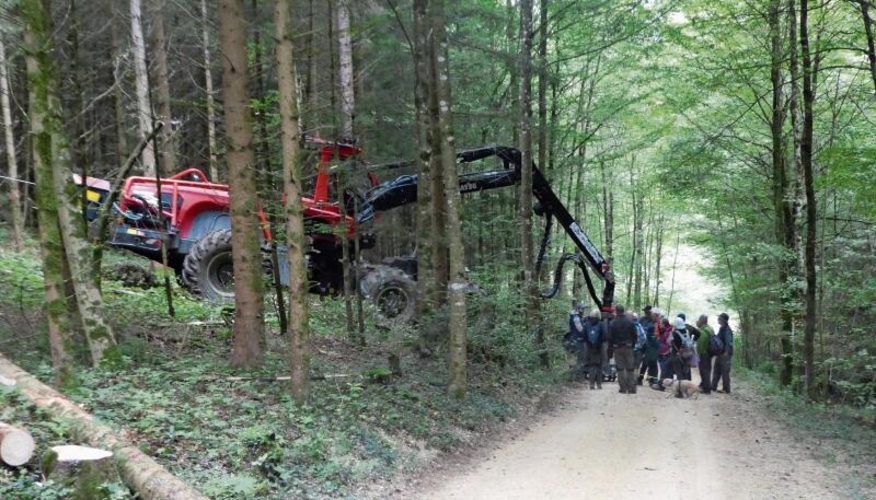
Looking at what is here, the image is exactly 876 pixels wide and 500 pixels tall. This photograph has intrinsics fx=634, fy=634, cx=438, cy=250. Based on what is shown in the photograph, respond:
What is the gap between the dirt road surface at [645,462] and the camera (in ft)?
22.2

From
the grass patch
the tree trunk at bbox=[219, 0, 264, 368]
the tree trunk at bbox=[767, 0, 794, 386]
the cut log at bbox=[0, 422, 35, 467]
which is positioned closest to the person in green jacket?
the grass patch

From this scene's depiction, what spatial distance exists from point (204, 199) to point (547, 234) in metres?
7.81

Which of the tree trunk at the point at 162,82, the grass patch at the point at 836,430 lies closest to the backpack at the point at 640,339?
the grass patch at the point at 836,430

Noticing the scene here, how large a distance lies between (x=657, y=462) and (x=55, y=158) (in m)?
7.83

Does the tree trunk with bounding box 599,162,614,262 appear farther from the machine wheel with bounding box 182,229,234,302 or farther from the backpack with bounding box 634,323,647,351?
the machine wheel with bounding box 182,229,234,302

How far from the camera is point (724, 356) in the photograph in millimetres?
14133

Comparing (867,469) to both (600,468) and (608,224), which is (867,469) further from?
(608,224)

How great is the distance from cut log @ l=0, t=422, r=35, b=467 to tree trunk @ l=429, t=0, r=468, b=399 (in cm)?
604

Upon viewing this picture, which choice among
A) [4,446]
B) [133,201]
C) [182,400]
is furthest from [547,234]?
[4,446]

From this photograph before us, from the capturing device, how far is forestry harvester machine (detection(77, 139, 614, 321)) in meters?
12.3

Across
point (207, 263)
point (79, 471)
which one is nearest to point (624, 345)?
point (207, 263)

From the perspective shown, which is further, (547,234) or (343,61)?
(547,234)

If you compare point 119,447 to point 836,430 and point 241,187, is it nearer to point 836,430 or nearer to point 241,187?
point 241,187

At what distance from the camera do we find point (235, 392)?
737 centimetres
